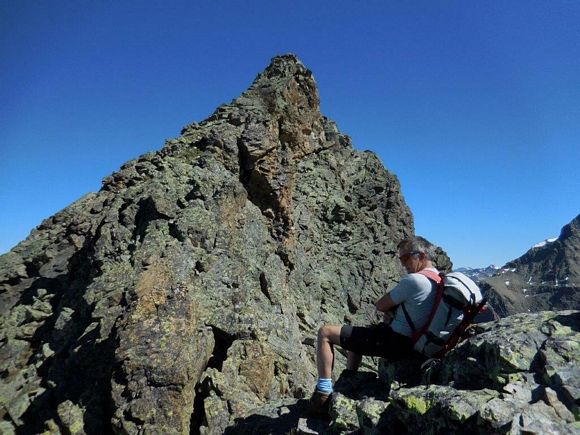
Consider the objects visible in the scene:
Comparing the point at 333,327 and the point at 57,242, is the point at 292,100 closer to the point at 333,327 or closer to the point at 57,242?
the point at 57,242

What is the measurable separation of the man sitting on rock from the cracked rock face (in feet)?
14.5

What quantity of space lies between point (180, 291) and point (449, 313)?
37.4 ft

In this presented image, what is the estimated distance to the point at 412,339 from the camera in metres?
9.52

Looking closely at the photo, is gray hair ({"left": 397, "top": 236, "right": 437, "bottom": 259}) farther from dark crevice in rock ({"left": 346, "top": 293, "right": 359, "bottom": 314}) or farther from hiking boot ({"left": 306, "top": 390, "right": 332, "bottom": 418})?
dark crevice in rock ({"left": 346, "top": 293, "right": 359, "bottom": 314})

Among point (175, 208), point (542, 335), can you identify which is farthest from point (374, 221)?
point (542, 335)

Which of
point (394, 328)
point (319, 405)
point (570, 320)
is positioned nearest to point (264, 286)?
point (319, 405)

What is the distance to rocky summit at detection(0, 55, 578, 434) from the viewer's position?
7656 millimetres

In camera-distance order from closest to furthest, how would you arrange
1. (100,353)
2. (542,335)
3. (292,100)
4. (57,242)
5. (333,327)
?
(542,335) < (333,327) < (100,353) < (57,242) < (292,100)

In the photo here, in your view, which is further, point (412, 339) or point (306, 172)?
point (306, 172)

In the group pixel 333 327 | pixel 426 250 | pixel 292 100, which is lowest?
pixel 333 327

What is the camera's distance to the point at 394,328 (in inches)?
375

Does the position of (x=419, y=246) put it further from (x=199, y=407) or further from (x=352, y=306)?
(x=352, y=306)

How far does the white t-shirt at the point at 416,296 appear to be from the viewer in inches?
357

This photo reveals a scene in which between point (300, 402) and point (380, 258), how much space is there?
128 feet
